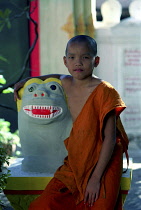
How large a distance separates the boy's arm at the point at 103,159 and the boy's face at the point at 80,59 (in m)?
0.32

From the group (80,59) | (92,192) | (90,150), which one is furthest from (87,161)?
(80,59)

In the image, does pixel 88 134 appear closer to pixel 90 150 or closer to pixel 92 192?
pixel 90 150

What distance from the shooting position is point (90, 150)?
2646 mm

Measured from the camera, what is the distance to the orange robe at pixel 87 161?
8.48 ft

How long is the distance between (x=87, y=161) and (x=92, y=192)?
195 mm

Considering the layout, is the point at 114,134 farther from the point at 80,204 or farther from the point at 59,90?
the point at 59,90

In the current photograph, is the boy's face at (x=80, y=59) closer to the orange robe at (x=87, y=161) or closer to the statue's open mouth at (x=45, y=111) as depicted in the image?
the orange robe at (x=87, y=161)

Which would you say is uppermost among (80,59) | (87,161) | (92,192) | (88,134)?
(80,59)

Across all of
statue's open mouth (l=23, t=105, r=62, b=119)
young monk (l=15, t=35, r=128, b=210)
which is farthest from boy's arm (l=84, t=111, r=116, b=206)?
statue's open mouth (l=23, t=105, r=62, b=119)

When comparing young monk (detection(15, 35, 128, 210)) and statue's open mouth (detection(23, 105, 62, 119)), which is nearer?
young monk (detection(15, 35, 128, 210))

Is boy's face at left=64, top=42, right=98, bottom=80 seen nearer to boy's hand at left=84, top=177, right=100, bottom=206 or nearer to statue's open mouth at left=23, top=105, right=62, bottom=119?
statue's open mouth at left=23, top=105, right=62, bottom=119

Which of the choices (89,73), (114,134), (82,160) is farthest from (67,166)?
(89,73)

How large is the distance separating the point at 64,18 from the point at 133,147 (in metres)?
2.07

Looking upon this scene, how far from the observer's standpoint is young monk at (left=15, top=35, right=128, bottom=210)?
2582mm
